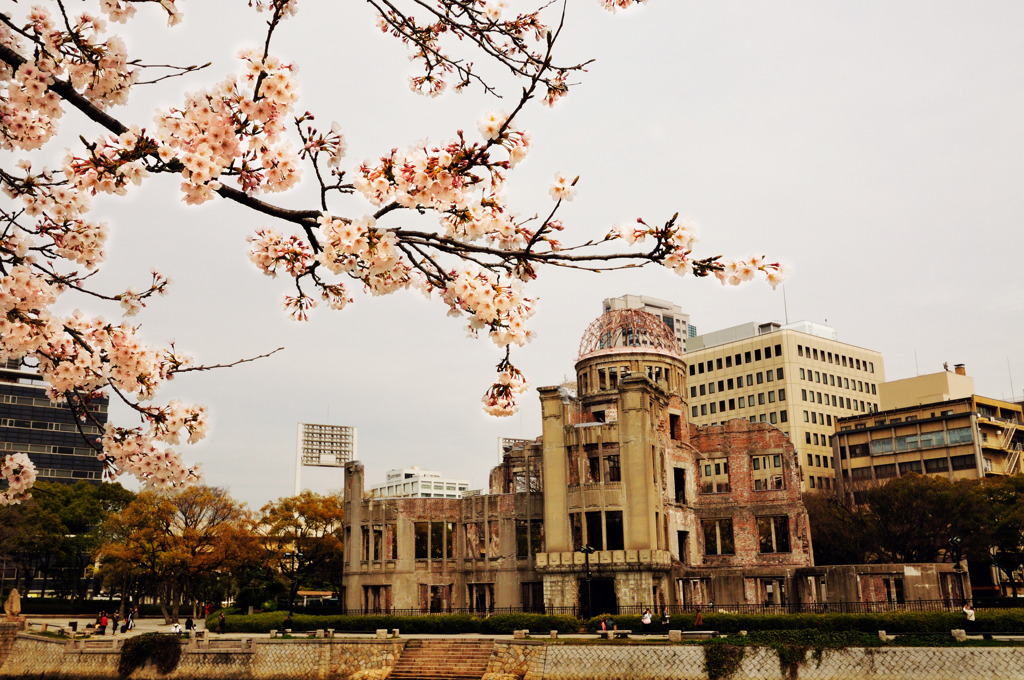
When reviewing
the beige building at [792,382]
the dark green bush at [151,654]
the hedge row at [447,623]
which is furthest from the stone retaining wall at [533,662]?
the beige building at [792,382]

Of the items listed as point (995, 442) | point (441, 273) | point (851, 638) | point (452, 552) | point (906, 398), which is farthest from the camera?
point (906, 398)

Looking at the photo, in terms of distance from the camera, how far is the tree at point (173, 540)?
6153 cm

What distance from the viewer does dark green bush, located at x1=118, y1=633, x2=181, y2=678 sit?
40.0 m

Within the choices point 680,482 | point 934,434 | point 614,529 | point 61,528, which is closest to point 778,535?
point 680,482

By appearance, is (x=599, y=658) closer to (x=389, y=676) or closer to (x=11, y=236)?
(x=389, y=676)

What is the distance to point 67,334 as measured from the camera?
8953mm

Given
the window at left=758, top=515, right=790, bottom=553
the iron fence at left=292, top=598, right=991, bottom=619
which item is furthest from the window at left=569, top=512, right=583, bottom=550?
the window at left=758, top=515, right=790, bottom=553

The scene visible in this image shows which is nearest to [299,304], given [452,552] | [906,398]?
[452,552]

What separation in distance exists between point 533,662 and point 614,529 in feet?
55.5

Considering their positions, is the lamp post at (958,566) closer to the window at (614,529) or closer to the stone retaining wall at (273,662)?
the window at (614,529)

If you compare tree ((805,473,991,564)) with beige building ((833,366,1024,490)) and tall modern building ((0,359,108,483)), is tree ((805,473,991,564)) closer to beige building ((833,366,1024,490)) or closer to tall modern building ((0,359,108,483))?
beige building ((833,366,1024,490))

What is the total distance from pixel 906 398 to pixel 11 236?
105m

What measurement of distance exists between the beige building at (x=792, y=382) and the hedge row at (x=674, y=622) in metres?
65.5

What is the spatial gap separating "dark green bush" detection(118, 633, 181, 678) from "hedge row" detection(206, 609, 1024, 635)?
19.0 ft
